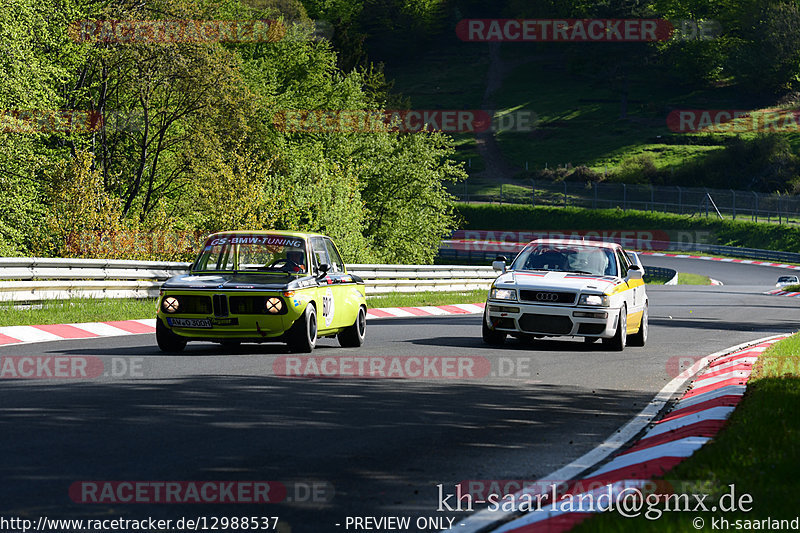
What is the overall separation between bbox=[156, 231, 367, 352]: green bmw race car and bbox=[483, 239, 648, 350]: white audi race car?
8.22 feet

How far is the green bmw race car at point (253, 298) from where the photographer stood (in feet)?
44.2

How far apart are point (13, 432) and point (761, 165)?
89.4 metres

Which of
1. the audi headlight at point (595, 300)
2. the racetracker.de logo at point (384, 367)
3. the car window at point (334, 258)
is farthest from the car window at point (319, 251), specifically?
the audi headlight at point (595, 300)

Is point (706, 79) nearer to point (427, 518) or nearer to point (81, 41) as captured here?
point (81, 41)

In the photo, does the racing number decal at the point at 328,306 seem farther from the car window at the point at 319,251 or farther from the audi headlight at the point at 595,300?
the audi headlight at the point at 595,300

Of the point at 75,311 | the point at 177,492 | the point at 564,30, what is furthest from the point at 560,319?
the point at 564,30

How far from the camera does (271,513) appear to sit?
5664 mm

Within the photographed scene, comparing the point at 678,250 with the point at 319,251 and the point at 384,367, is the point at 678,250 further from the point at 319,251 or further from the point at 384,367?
the point at 384,367

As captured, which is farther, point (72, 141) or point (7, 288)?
point (72, 141)

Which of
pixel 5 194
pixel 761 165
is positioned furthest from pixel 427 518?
pixel 761 165

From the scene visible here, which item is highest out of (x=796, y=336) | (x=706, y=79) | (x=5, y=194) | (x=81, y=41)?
(x=706, y=79)

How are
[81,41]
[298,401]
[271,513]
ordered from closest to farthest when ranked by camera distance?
[271,513] → [298,401] → [81,41]

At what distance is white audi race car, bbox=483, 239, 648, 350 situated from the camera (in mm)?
15562

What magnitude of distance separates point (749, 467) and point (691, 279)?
58143mm
